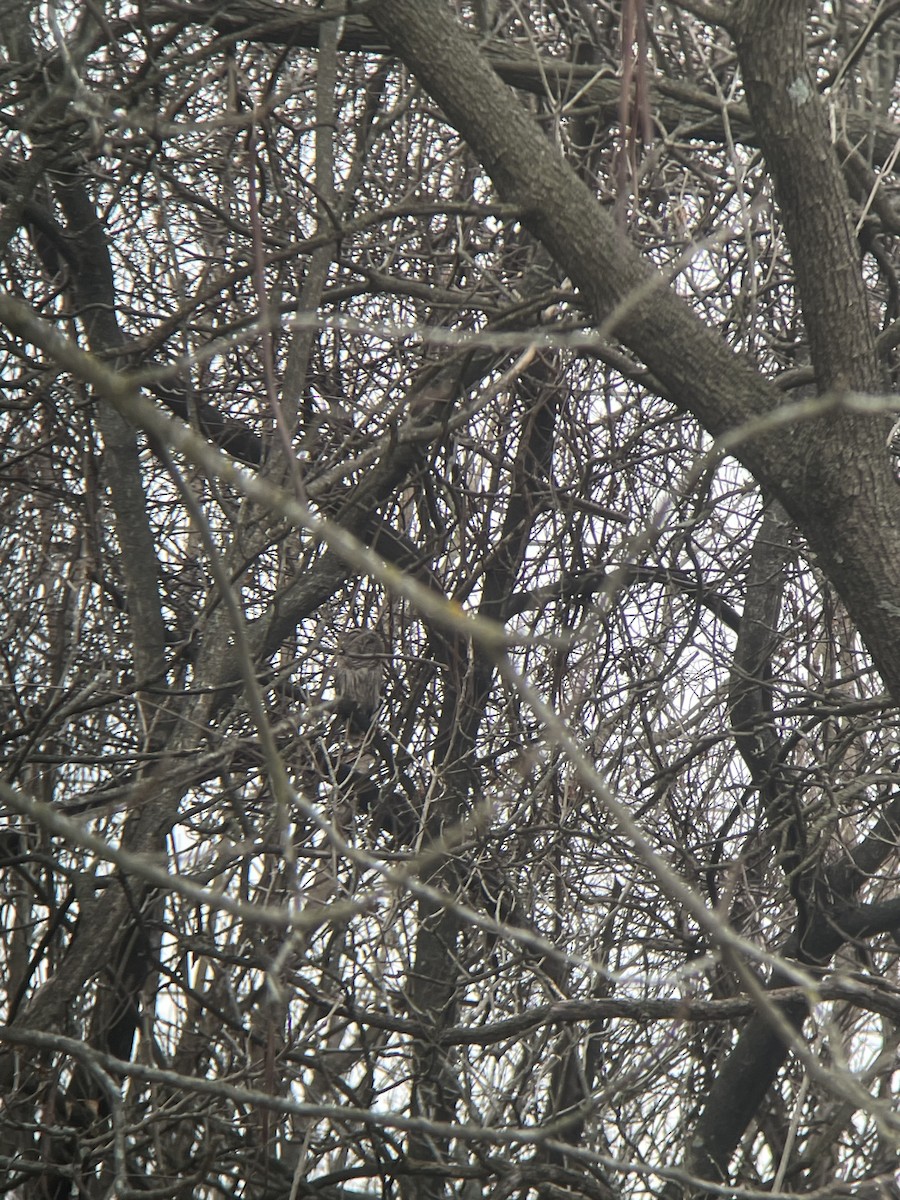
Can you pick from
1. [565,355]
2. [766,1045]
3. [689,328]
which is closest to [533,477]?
[565,355]

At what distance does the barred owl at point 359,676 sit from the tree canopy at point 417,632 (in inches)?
0.7

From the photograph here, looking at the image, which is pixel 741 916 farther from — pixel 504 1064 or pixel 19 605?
pixel 19 605

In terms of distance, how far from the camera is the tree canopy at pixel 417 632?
3.36m

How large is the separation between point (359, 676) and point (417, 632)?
0.31 m

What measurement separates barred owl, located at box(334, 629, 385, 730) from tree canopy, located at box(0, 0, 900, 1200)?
17 millimetres

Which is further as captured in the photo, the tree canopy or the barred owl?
the barred owl

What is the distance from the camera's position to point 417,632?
457 centimetres

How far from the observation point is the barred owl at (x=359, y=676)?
14.1ft

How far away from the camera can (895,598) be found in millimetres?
2598

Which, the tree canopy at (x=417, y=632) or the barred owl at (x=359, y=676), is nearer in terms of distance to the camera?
the tree canopy at (x=417, y=632)

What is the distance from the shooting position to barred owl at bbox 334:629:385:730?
4312 mm

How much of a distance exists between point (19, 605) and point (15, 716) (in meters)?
0.46

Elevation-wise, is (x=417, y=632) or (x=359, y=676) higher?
(x=417, y=632)

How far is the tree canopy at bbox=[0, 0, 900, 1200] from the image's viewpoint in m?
3.36
